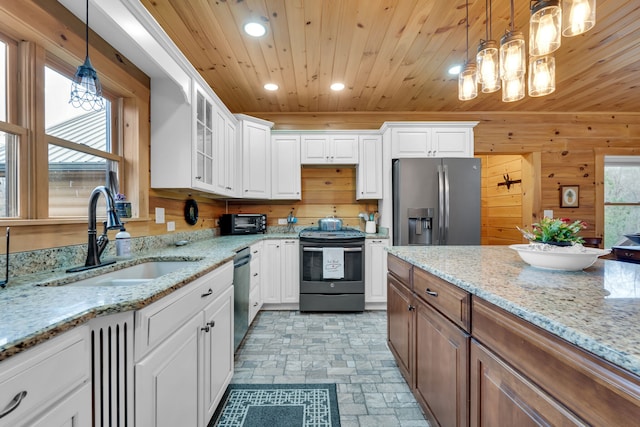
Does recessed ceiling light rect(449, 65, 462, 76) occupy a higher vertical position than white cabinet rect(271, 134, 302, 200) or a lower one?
higher

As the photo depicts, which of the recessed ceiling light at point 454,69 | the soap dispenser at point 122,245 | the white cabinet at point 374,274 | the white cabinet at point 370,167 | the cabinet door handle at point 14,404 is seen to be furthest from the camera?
the white cabinet at point 370,167

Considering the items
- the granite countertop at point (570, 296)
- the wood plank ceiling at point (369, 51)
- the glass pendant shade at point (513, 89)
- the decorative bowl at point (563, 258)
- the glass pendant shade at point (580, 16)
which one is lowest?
the granite countertop at point (570, 296)

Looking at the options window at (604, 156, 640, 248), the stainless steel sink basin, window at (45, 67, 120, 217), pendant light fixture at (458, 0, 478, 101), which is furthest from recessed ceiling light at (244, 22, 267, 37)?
window at (604, 156, 640, 248)

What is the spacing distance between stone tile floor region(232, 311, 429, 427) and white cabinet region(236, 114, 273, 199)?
1.49m

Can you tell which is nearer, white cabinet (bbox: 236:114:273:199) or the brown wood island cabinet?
the brown wood island cabinet

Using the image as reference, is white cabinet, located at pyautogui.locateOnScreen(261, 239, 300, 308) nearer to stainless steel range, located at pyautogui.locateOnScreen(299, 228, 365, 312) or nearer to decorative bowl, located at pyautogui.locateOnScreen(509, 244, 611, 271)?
stainless steel range, located at pyautogui.locateOnScreen(299, 228, 365, 312)

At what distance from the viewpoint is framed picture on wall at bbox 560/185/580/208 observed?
12.9 ft

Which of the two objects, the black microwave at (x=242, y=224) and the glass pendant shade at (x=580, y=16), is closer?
the glass pendant shade at (x=580, y=16)

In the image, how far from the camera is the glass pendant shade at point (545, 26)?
1167mm

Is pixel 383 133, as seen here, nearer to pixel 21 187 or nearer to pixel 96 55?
pixel 96 55

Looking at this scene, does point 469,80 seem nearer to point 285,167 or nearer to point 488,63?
point 488,63

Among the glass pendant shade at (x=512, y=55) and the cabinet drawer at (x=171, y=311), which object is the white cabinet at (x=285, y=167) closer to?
the cabinet drawer at (x=171, y=311)

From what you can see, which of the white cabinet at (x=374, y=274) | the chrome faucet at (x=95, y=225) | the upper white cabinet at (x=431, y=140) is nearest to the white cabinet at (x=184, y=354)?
the chrome faucet at (x=95, y=225)

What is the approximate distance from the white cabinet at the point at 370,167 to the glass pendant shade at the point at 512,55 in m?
2.14
